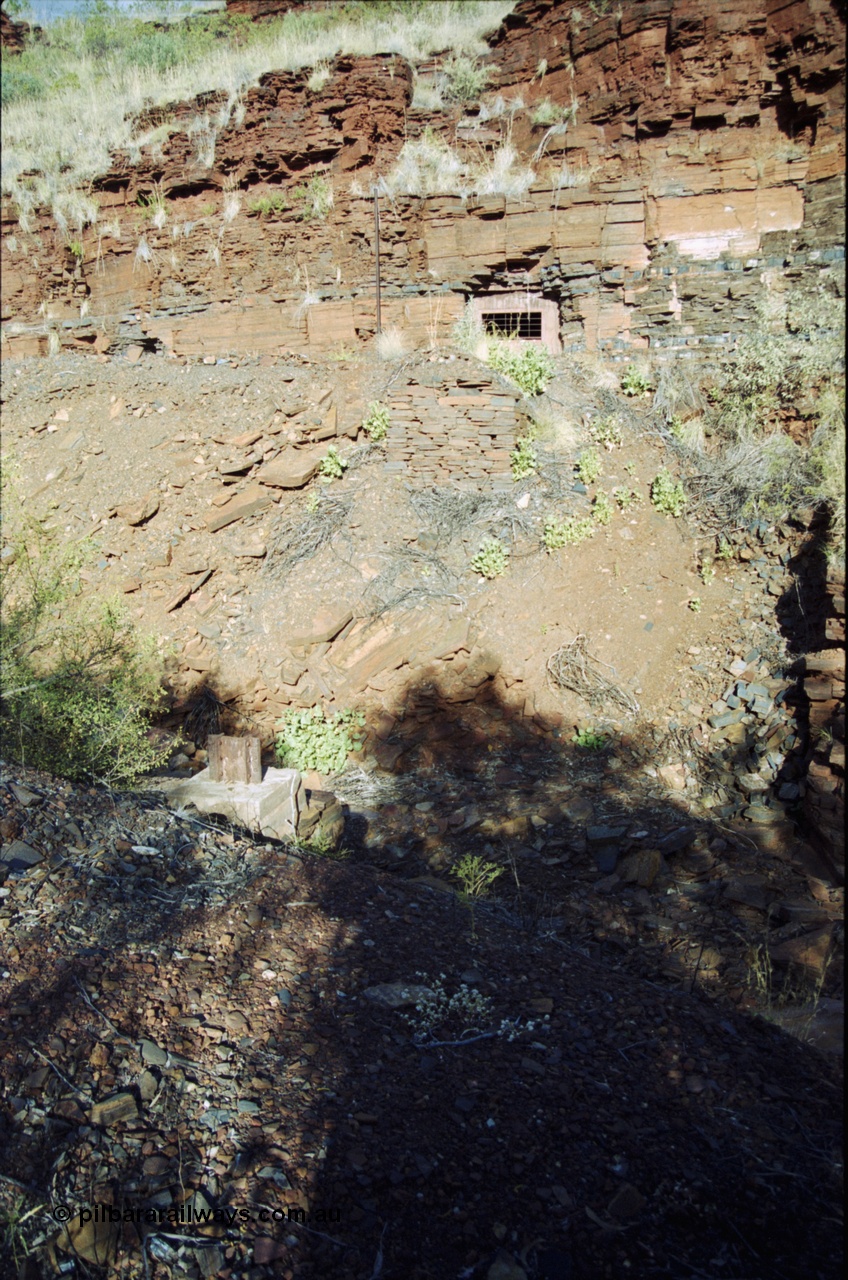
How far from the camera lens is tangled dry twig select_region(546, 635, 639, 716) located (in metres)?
6.91

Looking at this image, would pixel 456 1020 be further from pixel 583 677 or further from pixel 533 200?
pixel 533 200

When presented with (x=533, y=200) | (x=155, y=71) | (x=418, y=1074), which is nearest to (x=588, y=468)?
(x=533, y=200)

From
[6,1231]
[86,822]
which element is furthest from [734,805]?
[6,1231]

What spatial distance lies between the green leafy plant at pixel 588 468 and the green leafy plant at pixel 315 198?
5.71m

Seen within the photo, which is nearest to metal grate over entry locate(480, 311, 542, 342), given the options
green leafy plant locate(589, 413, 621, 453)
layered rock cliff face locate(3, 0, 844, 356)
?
layered rock cliff face locate(3, 0, 844, 356)

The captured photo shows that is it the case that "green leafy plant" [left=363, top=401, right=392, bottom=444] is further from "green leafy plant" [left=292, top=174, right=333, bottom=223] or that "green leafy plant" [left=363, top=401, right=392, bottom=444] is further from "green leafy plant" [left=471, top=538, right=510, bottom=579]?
"green leafy plant" [left=292, top=174, right=333, bottom=223]

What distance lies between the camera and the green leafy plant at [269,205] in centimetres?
1123

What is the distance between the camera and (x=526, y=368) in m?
9.47

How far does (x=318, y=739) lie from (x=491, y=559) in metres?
2.64

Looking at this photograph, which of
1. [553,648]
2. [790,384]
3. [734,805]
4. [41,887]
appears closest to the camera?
[41,887]

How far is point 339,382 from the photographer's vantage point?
32.2 feet

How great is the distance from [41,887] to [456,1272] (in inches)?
109

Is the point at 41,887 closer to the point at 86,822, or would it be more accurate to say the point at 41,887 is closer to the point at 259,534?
the point at 86,822

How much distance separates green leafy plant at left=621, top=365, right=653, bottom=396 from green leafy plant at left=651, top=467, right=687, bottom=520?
1803 mm
